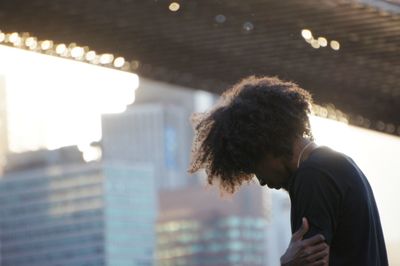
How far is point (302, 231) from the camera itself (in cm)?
459

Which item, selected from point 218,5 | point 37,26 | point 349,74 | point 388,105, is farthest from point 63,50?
point 388,105

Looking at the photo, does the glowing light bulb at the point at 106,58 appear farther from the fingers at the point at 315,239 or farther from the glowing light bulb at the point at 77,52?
the fingers at the point at 315,239

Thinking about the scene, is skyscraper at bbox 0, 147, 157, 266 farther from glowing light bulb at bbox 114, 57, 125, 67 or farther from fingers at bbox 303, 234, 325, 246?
fingers at bbox 303, 234, 325, 246

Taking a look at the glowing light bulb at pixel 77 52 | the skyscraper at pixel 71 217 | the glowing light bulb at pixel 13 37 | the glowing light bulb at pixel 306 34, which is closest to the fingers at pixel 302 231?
the glowing light bulb at pixel 13 37

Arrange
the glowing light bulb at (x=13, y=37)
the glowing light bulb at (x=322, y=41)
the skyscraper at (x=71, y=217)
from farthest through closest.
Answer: the skyscraper at (x=71, y=217)
the glowing light bulb at (x=322, y=41)
the glowing light bulb at (x=13, y=37)

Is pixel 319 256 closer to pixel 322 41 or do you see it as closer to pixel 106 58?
pixel 106 58

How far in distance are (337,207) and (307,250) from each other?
17 cm

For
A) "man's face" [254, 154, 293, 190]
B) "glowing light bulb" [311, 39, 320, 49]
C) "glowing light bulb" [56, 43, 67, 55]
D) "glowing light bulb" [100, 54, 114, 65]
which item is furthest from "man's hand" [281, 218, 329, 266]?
"glowing light bulb" [311, 39, 320, 49]

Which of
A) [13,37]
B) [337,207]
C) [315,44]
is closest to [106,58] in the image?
[13,37]

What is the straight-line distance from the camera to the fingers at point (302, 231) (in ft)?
15.0

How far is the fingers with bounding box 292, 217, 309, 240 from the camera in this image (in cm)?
457

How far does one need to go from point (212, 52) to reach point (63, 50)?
2760mm

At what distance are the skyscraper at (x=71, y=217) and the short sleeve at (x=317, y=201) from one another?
17228cm

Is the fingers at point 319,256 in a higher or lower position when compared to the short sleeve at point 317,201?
lower
